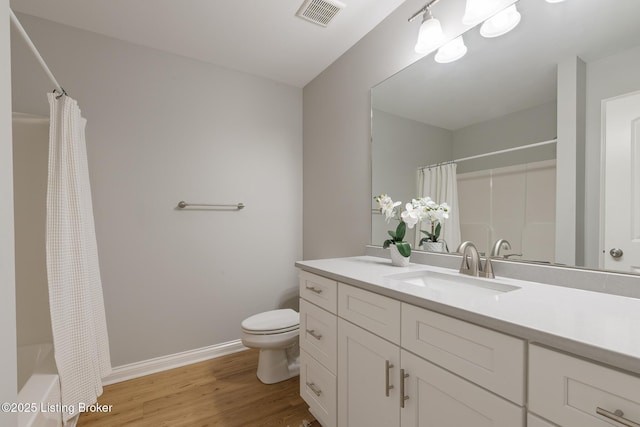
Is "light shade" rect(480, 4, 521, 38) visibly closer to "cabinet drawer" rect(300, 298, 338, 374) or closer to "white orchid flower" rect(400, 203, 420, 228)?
"white orchid flower" rect(400, 203, 420, 228)

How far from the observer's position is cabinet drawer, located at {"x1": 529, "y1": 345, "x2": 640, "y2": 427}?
507mm

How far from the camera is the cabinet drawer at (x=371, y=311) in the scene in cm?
99

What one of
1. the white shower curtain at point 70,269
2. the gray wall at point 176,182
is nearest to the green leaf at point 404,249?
the gray wall at point 176,182

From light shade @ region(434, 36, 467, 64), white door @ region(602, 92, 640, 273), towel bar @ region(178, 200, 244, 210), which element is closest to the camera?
white door @ region(602, 92, 640, 273)

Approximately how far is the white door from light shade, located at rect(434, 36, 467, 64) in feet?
2.24

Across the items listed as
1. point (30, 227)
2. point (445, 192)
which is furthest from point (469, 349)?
point (30, 227)

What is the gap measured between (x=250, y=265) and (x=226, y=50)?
→ 1.70 meters

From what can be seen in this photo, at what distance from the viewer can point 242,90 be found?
239 cm

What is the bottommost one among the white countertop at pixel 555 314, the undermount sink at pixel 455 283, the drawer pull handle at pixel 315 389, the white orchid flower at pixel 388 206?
the drawer pull handle at pixel 315 389

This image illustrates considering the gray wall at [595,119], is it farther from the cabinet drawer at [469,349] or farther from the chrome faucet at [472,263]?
the cabinet drawer at [469,349]

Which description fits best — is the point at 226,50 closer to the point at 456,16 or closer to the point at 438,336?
the point at 456,16

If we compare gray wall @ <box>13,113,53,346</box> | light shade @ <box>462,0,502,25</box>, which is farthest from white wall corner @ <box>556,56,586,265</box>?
gray wall @ <box>13,113,53,346</box>

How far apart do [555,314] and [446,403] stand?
385 mm

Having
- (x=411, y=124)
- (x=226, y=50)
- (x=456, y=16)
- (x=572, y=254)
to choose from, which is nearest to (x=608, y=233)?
(x=572, y=254)
